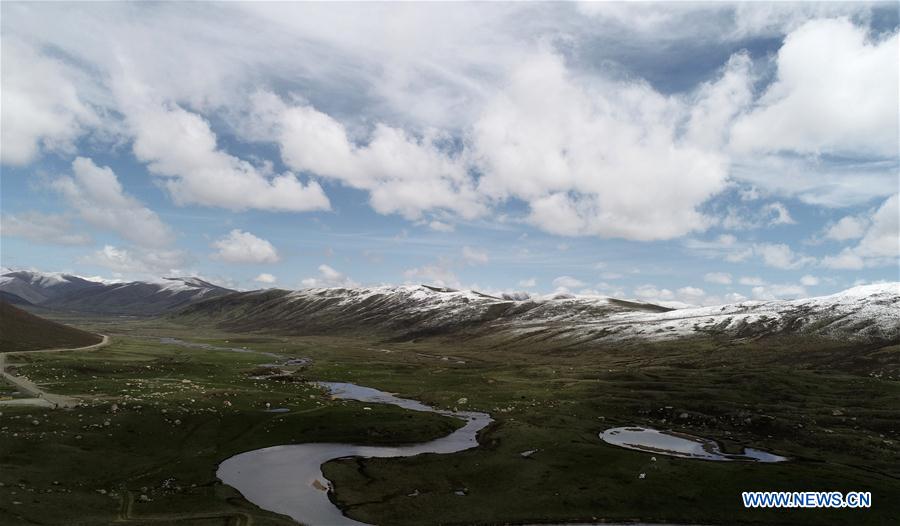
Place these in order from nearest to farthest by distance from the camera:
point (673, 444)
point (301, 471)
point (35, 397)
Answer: point (301, 471), point (673, 444), point (35, 397)

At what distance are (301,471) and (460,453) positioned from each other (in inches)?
1063

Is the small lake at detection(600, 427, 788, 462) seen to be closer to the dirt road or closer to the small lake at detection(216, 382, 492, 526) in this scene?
the small lake at detection(216, 382, 492, 526)

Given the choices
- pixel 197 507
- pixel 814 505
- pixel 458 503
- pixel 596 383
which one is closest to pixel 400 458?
pixel 458 503

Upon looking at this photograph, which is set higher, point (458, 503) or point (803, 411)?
point (803, 411)

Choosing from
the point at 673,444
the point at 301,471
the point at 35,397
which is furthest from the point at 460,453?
the point at 35,397

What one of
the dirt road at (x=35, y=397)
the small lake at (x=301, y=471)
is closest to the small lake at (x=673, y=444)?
the small lake at (x=301, y=471)

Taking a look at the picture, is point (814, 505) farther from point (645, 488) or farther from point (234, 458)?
point (234, 458)

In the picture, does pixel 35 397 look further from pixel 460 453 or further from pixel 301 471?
pixel 460 453

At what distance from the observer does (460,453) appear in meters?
90.5

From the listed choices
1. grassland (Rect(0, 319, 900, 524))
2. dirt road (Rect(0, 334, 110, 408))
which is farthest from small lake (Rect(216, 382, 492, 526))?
dirt road (Rect(0, 334, 110, 408))

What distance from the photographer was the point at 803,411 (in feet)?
407

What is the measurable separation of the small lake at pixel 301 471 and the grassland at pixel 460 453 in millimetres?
2422

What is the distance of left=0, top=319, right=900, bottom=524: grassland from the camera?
65.7 meters

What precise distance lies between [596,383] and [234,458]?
115 m
